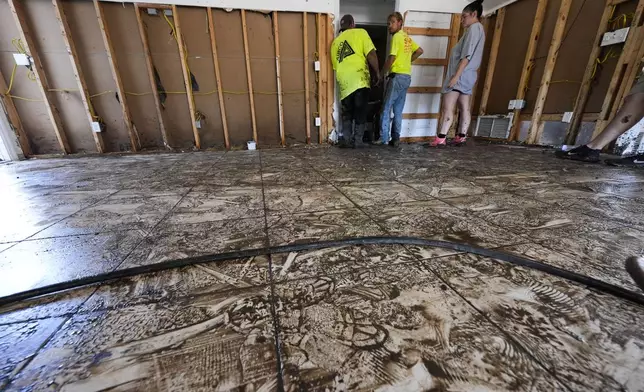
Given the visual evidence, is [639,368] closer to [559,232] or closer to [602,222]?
[559,232]

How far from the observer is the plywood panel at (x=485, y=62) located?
4309mm

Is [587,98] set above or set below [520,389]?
above

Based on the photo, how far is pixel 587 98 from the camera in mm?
3170

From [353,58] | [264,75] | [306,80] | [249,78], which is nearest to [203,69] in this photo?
[249,78]

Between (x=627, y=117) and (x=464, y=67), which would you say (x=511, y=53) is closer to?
(x=464, y=67)

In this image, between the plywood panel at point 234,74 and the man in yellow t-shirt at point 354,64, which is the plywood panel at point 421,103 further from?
the plywood panel at point 234,74

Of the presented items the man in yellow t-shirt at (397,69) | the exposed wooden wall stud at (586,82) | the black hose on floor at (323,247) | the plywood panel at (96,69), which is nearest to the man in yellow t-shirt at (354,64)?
the man in yellow t-shirt at (397,69)

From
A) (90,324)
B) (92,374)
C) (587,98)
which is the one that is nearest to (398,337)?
(92,374)

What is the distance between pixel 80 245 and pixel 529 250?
5.66 ft

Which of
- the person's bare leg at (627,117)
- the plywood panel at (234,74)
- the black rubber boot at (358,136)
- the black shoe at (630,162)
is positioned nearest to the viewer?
the person's bare leg at (627,117)

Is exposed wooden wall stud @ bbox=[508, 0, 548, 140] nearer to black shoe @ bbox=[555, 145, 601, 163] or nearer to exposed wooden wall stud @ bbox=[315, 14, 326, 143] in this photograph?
black shoe @ bbox=[555, 145, 601, 163]

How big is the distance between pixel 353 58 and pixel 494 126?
2.86 meters

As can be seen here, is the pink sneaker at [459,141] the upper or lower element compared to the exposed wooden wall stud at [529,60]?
lower

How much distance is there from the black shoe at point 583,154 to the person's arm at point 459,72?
1.47 m
